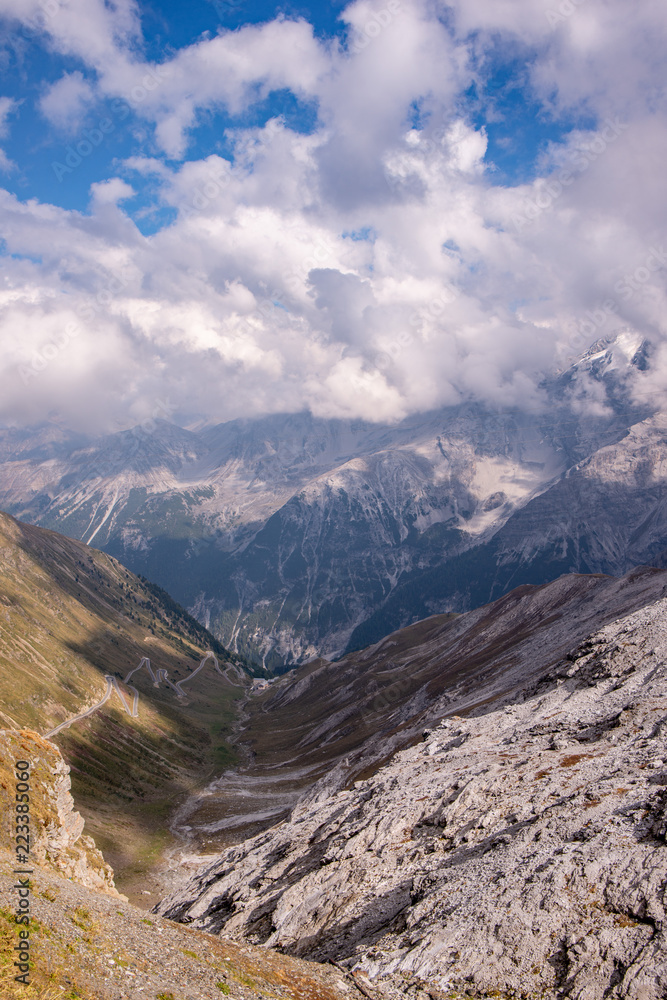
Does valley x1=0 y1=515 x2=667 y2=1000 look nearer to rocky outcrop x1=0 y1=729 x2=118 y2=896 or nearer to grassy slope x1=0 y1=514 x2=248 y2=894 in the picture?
rocky outcrop x1=0 y1=729 x2=118 y2=896

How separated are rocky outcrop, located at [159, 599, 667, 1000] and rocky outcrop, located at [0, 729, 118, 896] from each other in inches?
576

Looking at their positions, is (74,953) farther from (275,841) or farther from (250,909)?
(275,841)

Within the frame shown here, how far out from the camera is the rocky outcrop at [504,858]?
27.5m

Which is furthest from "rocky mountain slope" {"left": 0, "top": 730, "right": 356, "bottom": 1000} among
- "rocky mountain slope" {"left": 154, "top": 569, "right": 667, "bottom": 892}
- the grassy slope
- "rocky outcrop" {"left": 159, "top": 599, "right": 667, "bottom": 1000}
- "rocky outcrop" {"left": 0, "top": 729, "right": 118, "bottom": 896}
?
the grassy slope

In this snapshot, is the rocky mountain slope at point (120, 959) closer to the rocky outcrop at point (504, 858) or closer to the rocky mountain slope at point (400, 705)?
the rocky outcrop at point (504, 858)

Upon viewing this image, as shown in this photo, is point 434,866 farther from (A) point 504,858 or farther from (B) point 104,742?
(B) point 104,742

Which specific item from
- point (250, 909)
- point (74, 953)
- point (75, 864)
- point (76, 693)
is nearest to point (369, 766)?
point (250, 909)

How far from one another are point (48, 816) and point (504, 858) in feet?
133

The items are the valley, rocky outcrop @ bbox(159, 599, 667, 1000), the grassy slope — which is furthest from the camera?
the grassy slope

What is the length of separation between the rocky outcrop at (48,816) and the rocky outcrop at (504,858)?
1464cm

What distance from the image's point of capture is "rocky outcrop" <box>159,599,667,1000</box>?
27453 mm

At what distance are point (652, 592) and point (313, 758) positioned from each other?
9947 centimetres

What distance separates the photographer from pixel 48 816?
160 ft

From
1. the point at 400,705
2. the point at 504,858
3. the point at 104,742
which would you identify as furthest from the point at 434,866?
the point at 104,742
